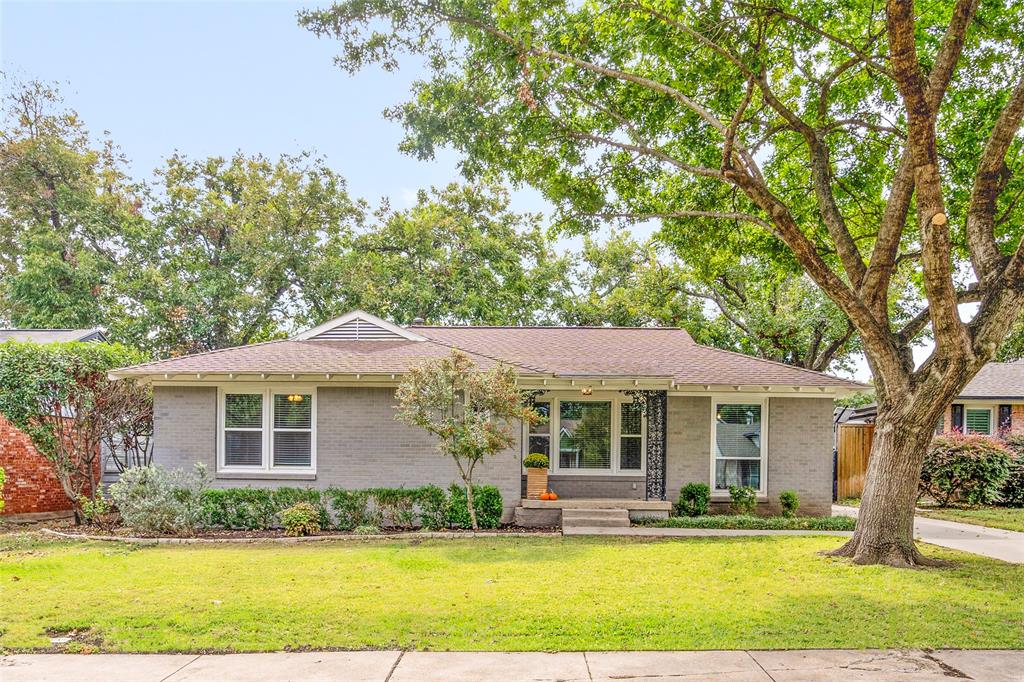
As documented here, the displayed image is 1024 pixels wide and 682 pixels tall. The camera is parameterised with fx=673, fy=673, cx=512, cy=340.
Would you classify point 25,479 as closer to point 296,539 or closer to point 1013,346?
point 296,539

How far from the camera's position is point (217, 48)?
42.1ft

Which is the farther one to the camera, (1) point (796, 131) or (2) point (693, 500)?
(2) point (693, 500)

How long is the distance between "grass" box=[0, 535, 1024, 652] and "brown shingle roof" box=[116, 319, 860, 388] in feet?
11.9

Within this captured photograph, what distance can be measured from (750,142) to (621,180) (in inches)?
96.9

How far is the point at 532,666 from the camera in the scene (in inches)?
215

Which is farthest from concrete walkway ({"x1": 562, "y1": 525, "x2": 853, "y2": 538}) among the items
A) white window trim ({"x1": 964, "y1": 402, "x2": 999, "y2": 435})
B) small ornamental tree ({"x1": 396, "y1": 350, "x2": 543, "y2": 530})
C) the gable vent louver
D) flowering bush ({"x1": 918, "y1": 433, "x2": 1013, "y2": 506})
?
white window trim ({"x1": 964, "y1": 402, "x2": 999, "y2": 435})

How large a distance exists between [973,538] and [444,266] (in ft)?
61.3

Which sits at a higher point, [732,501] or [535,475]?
[535,475]

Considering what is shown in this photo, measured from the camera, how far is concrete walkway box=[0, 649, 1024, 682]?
17.1ft

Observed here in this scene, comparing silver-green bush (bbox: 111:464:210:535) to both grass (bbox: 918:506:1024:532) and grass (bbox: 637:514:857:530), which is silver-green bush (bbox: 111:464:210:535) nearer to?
Result: grass (bbox: 637:514:857:530)

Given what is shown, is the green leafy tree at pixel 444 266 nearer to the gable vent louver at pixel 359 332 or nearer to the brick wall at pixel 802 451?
the gable vent louver at pixel 359 332

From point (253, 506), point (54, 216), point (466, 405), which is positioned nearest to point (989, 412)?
point (466, 405)

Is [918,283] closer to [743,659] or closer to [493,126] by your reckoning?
[493,126]

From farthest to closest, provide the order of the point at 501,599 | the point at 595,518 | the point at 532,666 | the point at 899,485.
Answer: the point at 595,518
the point at 899,485
the point at 501,599
the point at 532,666
